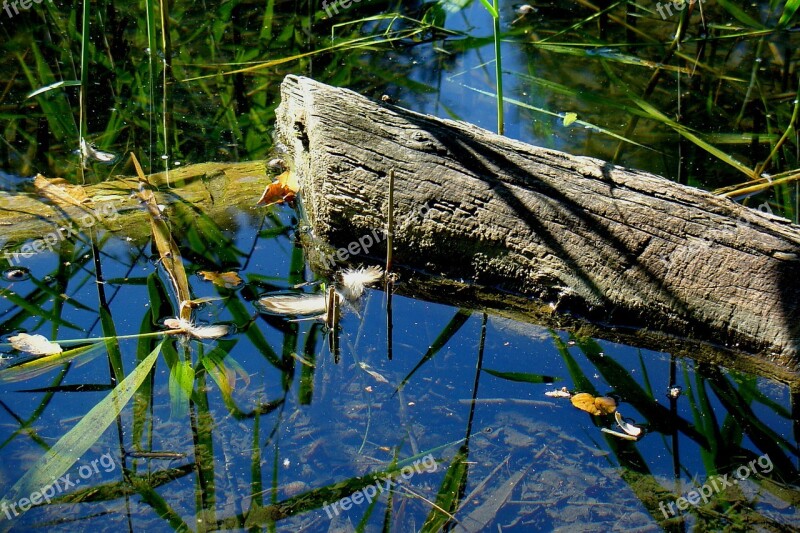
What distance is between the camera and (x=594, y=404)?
2705 millimetres

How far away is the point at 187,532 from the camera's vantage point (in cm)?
221

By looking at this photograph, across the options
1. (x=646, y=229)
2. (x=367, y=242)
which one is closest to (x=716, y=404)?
(x=646, y=229)

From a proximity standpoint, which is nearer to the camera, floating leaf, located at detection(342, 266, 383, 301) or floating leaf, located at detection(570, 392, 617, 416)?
floating leaf, located at detection(570, 392, 617, 416)

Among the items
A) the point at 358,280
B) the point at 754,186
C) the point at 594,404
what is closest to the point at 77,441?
the point at 358,280

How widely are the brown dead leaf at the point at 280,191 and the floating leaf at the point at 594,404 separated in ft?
5.55

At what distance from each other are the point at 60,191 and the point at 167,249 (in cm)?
65

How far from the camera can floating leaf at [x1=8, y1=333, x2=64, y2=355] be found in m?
2.80

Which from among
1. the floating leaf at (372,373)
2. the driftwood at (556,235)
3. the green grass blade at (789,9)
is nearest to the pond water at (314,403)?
the floating leaf at (372,373)

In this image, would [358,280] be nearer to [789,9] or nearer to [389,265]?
[389,265]

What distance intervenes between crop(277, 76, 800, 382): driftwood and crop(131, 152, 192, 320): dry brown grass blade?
1.98 ft

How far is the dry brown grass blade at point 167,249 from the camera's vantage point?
3.08m

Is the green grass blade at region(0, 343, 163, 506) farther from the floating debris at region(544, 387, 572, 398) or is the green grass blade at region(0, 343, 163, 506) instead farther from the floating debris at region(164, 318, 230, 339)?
the floating debris at region(544, 387, 572, 398)

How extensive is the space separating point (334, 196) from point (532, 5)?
10.5ft

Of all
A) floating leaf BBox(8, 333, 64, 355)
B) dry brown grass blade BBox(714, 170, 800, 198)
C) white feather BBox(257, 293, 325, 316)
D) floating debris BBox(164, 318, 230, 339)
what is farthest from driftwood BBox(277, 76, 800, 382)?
floating leaf BBox(8, 333, 64, 355)
